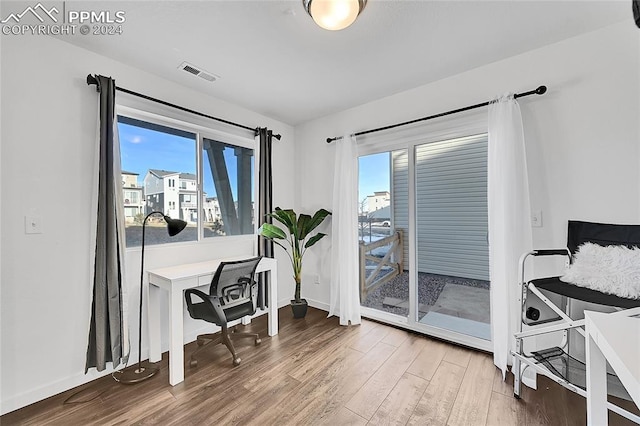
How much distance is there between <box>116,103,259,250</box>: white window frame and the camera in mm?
2375

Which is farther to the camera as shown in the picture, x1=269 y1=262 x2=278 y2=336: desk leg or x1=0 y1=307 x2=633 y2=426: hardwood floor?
x1=269 y1=262 x2=278 y2=336: desk leg

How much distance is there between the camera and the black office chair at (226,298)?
2139mm

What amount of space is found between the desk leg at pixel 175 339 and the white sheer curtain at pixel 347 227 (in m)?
1.68

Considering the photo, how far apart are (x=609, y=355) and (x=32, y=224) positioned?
303 centimetres

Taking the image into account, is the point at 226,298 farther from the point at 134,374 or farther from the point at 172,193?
the point at 172,193

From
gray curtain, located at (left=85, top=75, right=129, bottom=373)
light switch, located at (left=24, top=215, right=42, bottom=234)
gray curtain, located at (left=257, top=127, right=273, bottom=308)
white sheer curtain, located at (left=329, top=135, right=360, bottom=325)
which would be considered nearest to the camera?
light switch, located at (left=24, top=215, right=42, bottom=234)

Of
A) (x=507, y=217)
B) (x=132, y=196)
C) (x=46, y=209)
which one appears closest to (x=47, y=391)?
(x=46, y=209)

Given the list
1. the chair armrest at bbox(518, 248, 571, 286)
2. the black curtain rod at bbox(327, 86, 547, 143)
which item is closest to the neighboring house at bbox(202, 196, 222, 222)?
the black curtain rod at bbox(327, 86, 547, 143)

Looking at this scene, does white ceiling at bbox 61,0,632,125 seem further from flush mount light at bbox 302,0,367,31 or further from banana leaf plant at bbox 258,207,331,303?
banana leaf plant at bbox 258,207,331,303

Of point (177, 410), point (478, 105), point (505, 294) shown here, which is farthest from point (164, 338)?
point (478, 105)

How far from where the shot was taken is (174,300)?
2.06 metres

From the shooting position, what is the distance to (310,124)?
12.2ft

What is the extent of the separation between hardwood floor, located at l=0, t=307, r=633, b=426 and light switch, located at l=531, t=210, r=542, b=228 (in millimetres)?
1186

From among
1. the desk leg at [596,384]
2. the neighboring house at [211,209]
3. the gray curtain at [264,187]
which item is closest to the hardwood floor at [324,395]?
the desk leg at [596,384]
